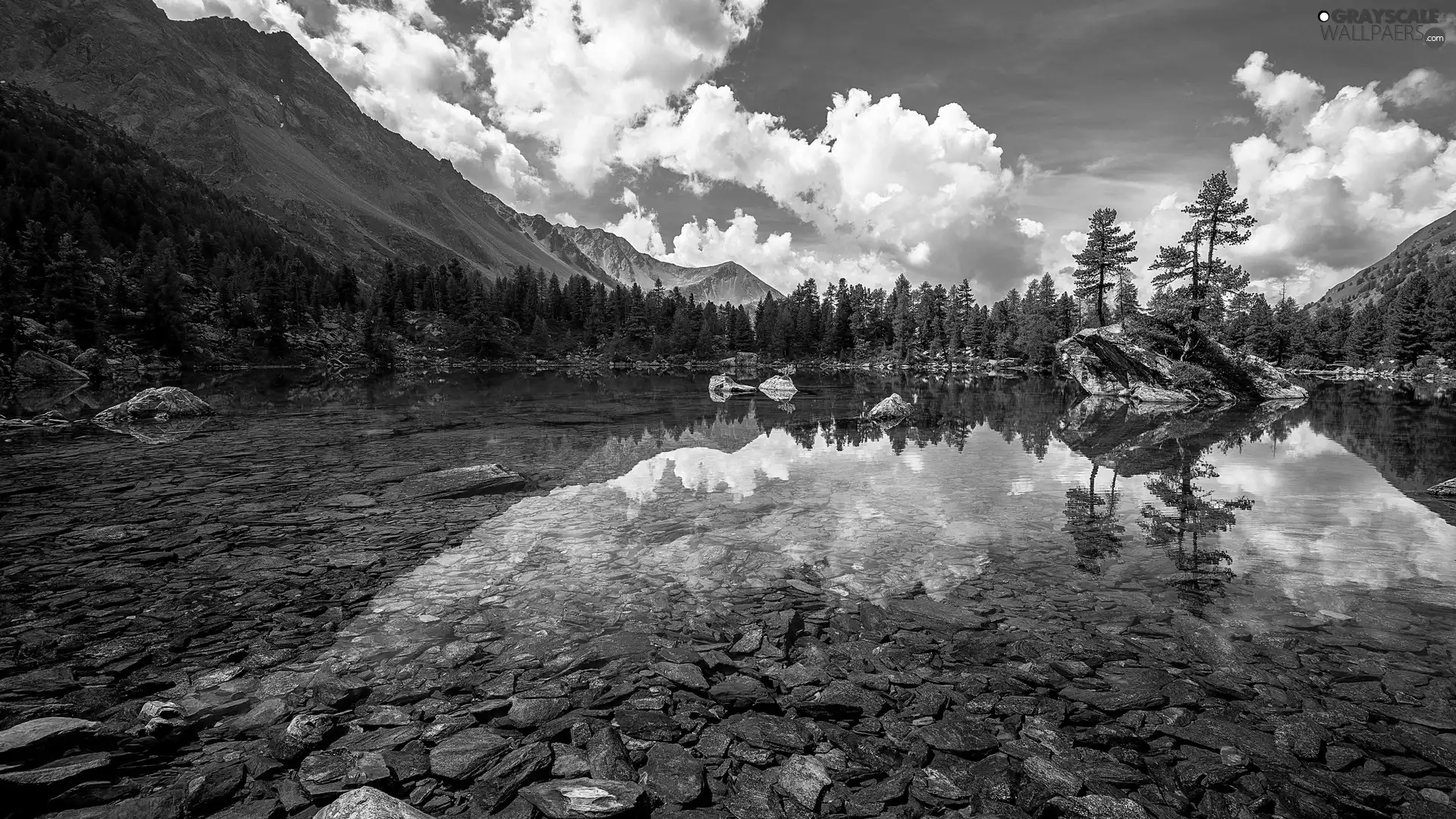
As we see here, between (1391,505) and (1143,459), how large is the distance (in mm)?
7082

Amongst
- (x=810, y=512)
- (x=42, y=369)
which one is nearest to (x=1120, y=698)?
(x=810, y=512)

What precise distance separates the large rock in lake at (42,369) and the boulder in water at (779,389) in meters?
63.1

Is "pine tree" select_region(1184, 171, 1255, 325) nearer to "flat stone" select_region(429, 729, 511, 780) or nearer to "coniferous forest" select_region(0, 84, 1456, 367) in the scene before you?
"coniferous forest" select_region(0, 84, 1456, 367)

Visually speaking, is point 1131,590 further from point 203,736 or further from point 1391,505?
point 203,736

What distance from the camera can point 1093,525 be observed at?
12555 millimetres

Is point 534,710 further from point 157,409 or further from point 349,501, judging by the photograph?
point 157,409

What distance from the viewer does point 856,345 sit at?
149000 mm

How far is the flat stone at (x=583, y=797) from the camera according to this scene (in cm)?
447

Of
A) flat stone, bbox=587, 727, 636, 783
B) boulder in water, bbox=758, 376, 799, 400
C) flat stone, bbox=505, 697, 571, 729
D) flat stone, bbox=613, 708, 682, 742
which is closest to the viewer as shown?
flat stone, bbox=587, 727, 636, 783

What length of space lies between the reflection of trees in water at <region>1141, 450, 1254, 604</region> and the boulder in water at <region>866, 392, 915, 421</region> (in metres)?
15.1

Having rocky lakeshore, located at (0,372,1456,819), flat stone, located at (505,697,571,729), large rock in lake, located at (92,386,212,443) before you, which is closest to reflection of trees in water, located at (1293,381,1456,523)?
rocky lakeshore, located at (0,372,1456,819)

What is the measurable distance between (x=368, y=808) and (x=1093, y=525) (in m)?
13.7

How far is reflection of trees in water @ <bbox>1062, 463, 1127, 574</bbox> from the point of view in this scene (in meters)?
10.6

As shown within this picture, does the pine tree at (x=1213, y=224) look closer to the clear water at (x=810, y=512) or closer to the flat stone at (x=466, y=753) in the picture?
the clear water at (x=810, y=512)
